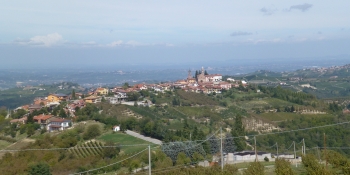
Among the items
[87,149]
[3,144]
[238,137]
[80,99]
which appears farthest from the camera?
[80,99]

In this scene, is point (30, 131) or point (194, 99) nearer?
point (30, 131)

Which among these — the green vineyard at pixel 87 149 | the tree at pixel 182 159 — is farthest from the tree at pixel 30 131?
the tree at pixel 182 159

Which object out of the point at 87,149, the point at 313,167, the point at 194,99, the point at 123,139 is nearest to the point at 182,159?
the point at 87,149

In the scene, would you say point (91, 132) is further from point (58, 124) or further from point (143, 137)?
point (58, 124)

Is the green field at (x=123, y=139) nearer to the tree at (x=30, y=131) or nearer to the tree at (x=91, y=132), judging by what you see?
the tree at (x=91, y=132)

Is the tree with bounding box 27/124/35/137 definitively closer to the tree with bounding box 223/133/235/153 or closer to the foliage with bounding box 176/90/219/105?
the tree with bounding box 223/133/235/153

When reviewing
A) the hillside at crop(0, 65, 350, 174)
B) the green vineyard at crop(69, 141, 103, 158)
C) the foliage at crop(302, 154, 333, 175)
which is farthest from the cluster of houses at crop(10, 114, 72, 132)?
the foliage at crop(302, 154, 333, 175)

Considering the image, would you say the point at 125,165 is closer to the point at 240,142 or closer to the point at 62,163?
the point at 62,163
